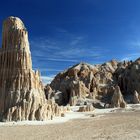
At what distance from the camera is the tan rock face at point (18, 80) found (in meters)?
38.3

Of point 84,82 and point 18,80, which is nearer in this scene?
point 18,80

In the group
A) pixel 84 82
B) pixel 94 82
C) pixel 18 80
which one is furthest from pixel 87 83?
pixel 18 80

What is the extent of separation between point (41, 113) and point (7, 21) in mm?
16726

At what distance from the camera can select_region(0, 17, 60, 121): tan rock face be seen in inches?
1508

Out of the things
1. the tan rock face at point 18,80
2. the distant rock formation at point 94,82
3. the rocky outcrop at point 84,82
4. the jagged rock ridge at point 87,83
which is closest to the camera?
the tan rock face at point 18,80

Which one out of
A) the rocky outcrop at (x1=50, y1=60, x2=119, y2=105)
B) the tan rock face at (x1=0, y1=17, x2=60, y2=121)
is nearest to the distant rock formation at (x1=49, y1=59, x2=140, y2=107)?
the rocky outcrop at (x1=50, y1=60, x2=119, y2=105)

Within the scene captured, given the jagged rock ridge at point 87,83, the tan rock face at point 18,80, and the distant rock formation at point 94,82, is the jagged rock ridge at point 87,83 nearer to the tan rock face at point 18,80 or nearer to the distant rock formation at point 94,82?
the distant rock formation at point 94,82

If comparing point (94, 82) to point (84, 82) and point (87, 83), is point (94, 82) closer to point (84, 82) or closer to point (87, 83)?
point (87, 83)

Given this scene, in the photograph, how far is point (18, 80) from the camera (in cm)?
4084

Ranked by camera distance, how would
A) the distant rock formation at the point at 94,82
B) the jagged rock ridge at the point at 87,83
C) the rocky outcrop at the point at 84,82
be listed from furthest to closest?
the rocky outcrop at the point at 84,82
the distant rock formation at the point at 94,82
the jagged rock ridge at the point at 87,83

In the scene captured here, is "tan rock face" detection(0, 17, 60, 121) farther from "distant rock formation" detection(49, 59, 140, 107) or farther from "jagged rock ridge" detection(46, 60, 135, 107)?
"distant rock formation" detection(49, 59, 140, 107)

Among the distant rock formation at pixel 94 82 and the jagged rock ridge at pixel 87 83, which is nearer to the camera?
the jagged rock ridge at pixel 87 83

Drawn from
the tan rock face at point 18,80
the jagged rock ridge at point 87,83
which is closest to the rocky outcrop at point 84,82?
the jagged rock ridge at point 87,83

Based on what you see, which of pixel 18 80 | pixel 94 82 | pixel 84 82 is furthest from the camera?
pixel 84 82
